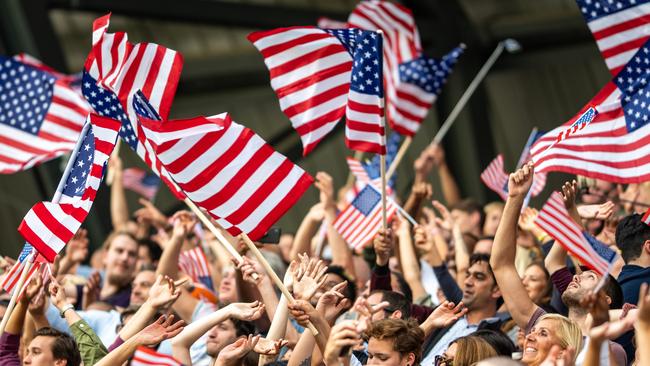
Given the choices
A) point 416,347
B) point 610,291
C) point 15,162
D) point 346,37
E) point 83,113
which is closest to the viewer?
point 416,347

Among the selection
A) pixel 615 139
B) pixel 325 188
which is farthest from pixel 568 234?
pixel 325 188

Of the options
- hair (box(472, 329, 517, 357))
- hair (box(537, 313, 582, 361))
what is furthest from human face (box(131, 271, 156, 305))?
hair (box(537, 313, 582, 361))

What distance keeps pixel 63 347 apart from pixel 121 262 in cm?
280

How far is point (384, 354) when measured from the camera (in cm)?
709

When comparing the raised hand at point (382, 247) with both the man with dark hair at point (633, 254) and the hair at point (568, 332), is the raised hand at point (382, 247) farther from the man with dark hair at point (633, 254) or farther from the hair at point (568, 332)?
the hair at point (568, 332)

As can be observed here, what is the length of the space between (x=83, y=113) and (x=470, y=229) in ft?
11.8

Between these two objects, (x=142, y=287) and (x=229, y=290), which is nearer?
(x=229, y=290)

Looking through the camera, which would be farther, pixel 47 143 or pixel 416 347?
pixel 47 143

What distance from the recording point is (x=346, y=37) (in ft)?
31.4

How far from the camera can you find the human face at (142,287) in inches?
400

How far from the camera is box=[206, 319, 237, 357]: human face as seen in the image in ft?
27.9

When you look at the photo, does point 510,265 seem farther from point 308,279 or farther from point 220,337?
point 220,337

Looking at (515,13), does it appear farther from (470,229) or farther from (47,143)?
(47,143)

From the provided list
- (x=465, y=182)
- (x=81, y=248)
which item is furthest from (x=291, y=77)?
(x=465, y=182)
